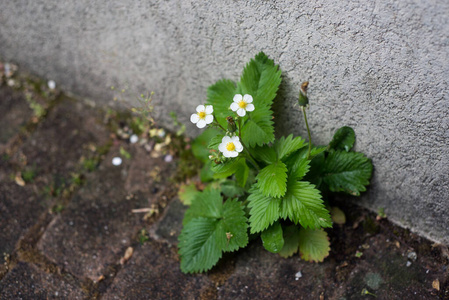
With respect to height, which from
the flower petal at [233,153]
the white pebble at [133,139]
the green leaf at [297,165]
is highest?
the flower petal at [233,153]

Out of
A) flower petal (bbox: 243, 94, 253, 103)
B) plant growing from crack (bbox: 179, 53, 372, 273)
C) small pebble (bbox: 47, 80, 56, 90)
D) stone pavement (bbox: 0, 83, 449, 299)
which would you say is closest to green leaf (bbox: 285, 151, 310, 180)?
plant growing from crack (bbox: 179, 53, 372, 273)

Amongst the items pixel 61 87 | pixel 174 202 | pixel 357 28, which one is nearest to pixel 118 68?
pixel 61 87

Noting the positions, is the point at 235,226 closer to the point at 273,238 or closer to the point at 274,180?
the point at 273,238

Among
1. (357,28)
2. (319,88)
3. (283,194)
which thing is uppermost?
(357,28)

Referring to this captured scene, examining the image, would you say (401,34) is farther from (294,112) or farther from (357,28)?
(294,112)

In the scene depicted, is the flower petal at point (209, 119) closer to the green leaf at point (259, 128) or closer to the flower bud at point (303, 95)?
the green leaf at point (259, 128)

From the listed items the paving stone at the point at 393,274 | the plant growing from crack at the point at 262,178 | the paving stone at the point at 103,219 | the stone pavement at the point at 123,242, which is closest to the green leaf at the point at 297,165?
the plant growing from crack at the point at 262,178
